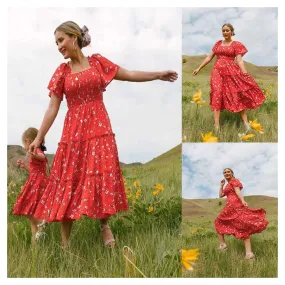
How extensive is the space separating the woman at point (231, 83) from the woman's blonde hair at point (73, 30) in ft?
2.35

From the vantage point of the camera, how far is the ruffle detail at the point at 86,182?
2.84 m

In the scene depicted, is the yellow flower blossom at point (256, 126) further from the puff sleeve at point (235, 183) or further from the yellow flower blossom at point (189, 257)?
the yellow flower blossom at point (189, 257)

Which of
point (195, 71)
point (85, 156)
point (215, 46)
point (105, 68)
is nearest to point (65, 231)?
point (85, 156)

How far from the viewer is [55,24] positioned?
3158 millimetres

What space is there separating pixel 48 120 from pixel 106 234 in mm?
759

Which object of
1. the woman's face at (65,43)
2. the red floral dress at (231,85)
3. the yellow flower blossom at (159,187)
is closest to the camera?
the woman's face at (65,43)

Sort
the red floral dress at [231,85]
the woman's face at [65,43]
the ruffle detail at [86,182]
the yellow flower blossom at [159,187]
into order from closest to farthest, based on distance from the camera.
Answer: the ruffle detail at [86,182] → the woman's face at [65,43] → the red floral dress at [231,85] → the yellow flower blossom at [159,187]

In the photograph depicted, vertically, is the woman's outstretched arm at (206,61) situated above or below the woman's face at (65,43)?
below

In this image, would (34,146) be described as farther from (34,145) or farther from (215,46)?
(215,46)

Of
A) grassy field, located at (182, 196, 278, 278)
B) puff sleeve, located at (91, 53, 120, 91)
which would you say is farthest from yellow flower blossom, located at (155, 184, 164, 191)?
puff sleeve, located at (91, 53, 120, 91)

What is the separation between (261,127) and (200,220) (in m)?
0.66

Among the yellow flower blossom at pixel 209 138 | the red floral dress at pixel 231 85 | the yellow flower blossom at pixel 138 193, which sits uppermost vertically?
the red floral dress at pixel 231 85

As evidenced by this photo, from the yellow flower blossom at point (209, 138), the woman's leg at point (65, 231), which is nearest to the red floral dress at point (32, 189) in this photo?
the woman's leg at point (65, 231)

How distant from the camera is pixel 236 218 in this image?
3018mm
